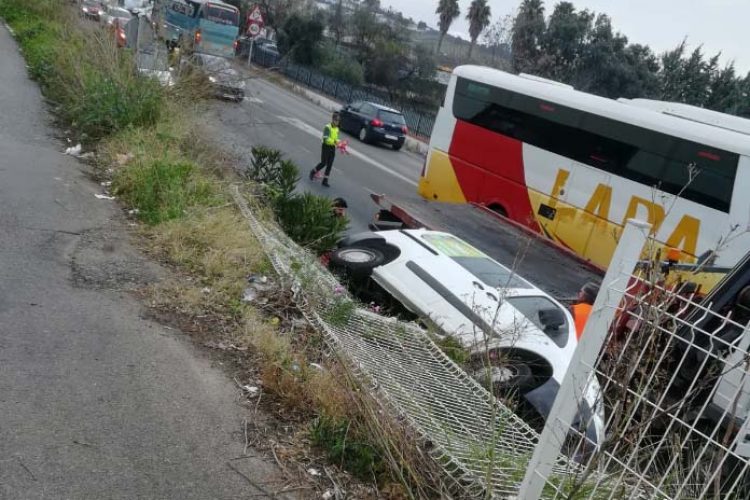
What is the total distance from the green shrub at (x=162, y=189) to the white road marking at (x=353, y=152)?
10.4 metres

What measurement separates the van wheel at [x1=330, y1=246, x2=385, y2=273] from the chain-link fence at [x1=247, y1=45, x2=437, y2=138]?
2302 centimetres

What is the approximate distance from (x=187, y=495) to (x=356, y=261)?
4.20 m

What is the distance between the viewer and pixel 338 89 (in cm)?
3591

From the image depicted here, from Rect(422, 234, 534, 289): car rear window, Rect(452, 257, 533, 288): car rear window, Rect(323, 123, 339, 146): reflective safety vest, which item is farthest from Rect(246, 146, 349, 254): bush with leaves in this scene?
Rect(323, 123, 339, 146): reflective safety vest

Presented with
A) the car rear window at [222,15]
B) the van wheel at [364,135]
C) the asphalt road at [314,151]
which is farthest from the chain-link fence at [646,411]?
the car rear window at [222,15]

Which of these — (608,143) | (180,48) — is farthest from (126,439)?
(608,143)

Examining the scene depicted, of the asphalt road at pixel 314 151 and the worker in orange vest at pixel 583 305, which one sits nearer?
the worker in orange vest at pixel 583 305

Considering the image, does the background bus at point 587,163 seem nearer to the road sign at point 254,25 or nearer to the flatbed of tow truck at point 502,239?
the flatbed of tow truck at point 502,239

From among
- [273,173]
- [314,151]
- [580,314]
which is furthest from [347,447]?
[314,151]

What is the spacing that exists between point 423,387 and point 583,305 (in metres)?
3.61

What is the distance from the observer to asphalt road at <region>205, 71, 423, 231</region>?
1351 centimetres

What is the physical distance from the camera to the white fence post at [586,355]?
8.75ft

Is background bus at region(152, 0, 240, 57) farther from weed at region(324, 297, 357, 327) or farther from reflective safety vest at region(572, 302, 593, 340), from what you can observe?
weed at region(324, 297, 357, 327)

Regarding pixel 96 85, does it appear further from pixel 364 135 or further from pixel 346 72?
pixel 346 72
